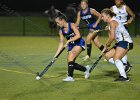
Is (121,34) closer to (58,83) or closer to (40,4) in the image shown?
(58,83)

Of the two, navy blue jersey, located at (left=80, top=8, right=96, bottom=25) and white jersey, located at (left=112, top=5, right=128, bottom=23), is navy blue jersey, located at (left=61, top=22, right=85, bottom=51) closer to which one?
white jersey, located at (left=112, top=5, right=128, bottom=23)

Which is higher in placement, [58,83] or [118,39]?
[118,39]

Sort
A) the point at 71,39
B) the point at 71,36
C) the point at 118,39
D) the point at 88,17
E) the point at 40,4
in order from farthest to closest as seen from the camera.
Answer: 1. the point at 40,4
2. the point at 88,17
3. the point at 118,39
4. the point at 71,36
5. the point at 71,39

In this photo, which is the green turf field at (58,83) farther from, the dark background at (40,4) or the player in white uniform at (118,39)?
the dark background at (40,4)

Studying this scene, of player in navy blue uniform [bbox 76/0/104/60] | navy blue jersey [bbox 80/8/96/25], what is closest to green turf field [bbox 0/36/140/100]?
player in navy blue uniform [bbox 76/0/104/60]

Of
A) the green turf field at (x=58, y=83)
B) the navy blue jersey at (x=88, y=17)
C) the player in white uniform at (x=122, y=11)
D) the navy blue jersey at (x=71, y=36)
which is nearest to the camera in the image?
the green turf field at (x=58, y=83)

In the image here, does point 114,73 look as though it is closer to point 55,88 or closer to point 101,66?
point 101,66

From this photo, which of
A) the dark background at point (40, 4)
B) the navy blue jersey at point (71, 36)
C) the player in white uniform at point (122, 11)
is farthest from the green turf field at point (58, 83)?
the dark background at point (40, 4)

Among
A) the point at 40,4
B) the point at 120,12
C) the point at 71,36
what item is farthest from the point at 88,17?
the point at 40,4

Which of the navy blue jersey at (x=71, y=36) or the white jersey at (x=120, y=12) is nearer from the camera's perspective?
the navy blue jersey at (x=71, y=36)

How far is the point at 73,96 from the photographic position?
9.62m

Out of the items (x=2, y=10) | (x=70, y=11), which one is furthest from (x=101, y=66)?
(x=2, y=10)

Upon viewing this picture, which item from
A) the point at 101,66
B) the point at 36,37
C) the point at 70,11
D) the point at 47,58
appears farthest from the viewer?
the point at 70,11

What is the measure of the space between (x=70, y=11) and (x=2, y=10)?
48.0 feet
